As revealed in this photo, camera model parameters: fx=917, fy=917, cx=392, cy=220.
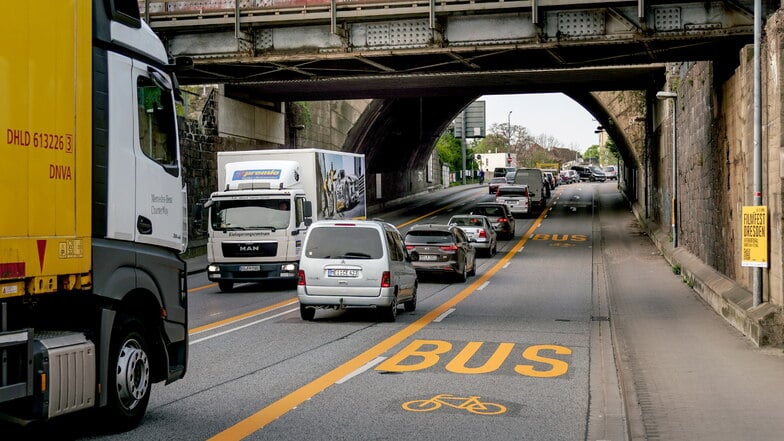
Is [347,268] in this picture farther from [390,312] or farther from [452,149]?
[452,149]

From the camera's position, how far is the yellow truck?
665cm

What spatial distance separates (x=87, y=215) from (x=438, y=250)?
19.3 m

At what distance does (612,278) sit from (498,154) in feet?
481

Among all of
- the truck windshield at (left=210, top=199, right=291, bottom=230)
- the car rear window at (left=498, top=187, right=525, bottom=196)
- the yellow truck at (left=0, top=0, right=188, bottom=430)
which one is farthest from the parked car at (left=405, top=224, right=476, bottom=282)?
the car rear window at (left=498, top=187, right=525, bottom=196)

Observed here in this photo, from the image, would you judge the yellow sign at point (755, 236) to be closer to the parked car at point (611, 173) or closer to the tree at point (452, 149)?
the parked car at point (611, 173)

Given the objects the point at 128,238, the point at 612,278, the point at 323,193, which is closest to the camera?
the point at 128,238

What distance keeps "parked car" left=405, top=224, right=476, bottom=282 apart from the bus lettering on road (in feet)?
37.5

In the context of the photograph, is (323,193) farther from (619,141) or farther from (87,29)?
(619,141)

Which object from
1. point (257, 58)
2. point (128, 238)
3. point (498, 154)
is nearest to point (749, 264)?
point (128, 238)

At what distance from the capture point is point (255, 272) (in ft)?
77.7

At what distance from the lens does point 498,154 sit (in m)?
174

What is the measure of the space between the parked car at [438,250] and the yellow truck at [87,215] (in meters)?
17.3

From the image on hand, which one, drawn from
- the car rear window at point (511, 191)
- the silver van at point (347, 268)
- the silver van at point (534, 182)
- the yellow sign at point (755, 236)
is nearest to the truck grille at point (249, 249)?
the silver van at point (347, 268)

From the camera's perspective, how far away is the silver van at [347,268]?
16.8 meters
